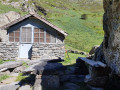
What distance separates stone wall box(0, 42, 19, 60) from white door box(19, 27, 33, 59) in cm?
67

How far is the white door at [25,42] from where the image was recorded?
49.9 ft

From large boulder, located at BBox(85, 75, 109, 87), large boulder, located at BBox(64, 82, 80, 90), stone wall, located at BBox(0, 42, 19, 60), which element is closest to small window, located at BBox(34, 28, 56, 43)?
stone wall, located at BBox(0, 42, 19, 60)

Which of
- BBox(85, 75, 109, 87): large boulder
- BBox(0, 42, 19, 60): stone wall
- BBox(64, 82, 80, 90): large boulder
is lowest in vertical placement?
BBox(64, 82, 80, 90): large boulder

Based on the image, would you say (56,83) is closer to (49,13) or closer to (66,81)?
(66,81)

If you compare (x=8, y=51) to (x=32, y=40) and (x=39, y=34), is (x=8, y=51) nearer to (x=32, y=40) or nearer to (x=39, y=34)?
(x=32, y=40)

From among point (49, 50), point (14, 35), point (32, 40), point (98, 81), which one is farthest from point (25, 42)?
point (98, 81)

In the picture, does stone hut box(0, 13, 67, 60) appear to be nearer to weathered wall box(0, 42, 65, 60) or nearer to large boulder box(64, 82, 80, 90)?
weathered wall box(0, 42, 65, 60)

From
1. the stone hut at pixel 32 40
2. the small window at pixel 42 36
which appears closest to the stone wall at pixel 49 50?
the stone hut at pixel 32 40

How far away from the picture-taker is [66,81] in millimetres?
7840

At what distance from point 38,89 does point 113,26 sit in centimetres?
400

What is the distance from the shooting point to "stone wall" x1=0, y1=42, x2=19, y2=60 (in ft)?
47.8

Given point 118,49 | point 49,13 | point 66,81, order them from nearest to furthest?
1. point 118,49
2. point 66,81
3. point 49,13

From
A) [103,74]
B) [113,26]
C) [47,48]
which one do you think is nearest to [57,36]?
[47,48]

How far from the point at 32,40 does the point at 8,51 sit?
104 inches
